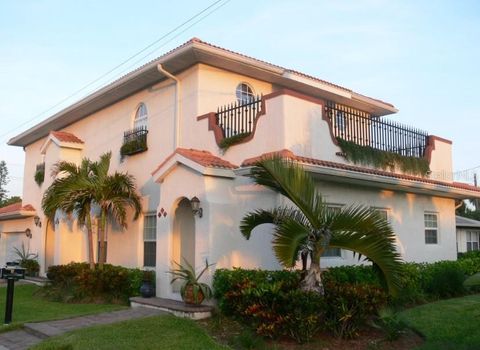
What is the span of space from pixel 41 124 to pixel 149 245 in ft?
30.1

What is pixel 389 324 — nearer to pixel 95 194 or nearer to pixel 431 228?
pixel 431 228

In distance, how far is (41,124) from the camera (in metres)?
20.6

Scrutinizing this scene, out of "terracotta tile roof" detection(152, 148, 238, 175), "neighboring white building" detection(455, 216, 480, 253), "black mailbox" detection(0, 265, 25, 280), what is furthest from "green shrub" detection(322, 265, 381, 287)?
"neighboring white building" detection(455, 216, 480, 253)

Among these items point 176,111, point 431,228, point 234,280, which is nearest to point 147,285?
point 234,280

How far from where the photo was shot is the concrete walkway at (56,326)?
28.8 feet

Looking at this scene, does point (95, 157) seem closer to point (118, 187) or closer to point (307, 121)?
point (118, 187)

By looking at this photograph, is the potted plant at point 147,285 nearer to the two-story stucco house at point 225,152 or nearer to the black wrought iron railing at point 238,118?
the two-story stucco house at point 225,152

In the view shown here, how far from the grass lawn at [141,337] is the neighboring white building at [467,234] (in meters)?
19.3

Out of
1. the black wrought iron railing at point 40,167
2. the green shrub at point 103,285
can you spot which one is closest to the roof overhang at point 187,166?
the green shrub at point 103,285

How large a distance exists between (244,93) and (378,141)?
13.2 ft

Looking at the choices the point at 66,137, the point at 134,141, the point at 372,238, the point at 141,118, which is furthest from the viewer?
the point at 66,137

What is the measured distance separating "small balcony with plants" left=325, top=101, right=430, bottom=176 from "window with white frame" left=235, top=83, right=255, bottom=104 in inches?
92.3

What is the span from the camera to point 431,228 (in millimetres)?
15156

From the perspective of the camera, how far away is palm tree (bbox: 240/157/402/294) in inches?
309
